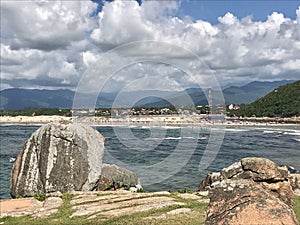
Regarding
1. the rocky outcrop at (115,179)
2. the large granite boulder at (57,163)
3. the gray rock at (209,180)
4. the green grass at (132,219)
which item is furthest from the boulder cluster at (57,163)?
the gray rock at (209,180)

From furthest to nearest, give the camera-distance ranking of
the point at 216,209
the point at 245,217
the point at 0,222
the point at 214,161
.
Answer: the point at 214,161
the point at 0,222
the point at 216,209
the point at 245,217

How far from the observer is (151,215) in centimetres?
1535

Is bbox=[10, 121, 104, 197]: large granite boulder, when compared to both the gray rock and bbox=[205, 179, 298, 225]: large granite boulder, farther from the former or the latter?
bbox=[205, 179, 298, 225]: large granite boulder

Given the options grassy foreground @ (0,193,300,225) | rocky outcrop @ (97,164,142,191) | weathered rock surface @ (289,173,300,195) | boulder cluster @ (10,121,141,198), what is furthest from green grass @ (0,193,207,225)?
weathered rock surface @ (289,173,300,195)

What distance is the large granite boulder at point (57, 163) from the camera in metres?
24.8

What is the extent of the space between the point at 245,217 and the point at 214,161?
5153 cm

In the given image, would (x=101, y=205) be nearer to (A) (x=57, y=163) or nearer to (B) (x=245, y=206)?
(A) (x=57, y=163)

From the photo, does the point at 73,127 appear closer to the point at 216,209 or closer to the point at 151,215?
the point at 151,215

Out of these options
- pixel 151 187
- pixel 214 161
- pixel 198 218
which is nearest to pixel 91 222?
pixel 198 218

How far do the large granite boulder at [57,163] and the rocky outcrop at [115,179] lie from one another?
2.60 metres

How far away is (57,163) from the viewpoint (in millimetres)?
24938

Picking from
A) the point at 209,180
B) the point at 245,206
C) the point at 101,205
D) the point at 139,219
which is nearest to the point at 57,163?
the point at 101,205

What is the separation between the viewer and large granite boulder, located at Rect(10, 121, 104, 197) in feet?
81.4

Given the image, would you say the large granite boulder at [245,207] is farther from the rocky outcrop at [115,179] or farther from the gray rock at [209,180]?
the rocky outcrop at [115,179]
